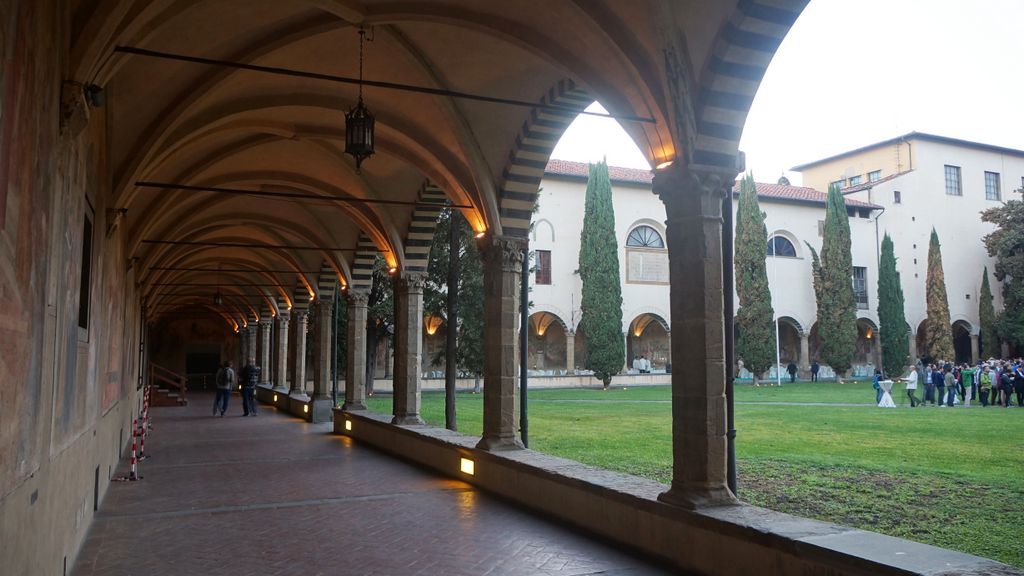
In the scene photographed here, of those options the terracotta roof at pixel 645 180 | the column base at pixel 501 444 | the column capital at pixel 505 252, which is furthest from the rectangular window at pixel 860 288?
the column base at pixel 501 444

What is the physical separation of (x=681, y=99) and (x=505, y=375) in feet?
13.9

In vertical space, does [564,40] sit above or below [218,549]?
above

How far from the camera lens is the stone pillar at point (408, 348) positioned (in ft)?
38.6

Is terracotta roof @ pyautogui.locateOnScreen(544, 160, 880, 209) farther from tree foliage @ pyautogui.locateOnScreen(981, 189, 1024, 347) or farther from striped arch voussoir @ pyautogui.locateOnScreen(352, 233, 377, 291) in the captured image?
striped arch voussoir @ pyautogui.locateOnScreen(352, 233, 377, 291)

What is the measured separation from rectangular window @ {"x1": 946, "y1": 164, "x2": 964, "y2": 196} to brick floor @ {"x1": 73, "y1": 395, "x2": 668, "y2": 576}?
39.4m

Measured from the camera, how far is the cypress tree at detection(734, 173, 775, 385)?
33.3 meters

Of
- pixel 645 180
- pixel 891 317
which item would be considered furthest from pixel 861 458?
pixel 891 317

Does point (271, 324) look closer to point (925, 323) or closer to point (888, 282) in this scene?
point (888, 282)

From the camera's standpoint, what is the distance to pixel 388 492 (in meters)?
8.52

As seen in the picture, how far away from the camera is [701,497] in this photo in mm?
5336

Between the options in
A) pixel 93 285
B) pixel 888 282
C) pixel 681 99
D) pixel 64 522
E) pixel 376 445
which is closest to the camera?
pixel 64 522

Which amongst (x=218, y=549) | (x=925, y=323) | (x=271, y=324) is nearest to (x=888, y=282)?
(x=925, y=323)

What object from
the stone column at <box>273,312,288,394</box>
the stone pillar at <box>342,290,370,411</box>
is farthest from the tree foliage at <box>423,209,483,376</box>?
the stone column at <box>273,312,288,394</box>

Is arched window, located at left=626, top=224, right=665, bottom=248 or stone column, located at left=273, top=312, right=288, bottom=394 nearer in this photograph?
stone column, located at left=273, top=312, right=288, bottom=394
